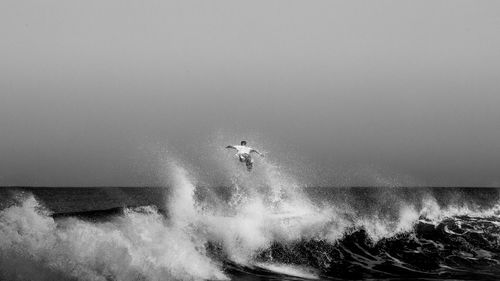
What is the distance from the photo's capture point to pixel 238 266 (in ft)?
57.2

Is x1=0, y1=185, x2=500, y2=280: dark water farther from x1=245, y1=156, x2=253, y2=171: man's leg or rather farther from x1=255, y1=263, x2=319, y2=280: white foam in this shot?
x1=245, y1=156, x2=253, y2=171: man's leg

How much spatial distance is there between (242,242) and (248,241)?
29 cm

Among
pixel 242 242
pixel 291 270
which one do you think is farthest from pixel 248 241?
pixel 291 270

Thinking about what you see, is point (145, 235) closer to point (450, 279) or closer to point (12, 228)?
point (12, 228)

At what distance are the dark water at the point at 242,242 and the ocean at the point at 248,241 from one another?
1.5 inches

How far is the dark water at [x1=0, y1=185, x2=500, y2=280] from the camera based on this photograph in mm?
14414

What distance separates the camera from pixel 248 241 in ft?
A: 63.3

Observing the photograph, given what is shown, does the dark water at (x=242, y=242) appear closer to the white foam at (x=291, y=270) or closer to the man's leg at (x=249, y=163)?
the white foam at (x=291, y=270)

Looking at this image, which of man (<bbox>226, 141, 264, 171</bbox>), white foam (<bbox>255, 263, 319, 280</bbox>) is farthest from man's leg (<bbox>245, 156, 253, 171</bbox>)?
white foam (<bbox>255, 263, 319, 280</bbox>)

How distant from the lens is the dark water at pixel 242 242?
1441 centimetres

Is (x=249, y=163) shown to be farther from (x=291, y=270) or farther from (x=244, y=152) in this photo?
(x=291, y=270)

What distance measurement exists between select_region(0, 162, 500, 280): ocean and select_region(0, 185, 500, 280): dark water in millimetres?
38

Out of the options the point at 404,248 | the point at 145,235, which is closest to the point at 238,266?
the point at 145,235

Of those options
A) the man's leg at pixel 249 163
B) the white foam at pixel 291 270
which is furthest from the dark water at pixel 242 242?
the man's leg at pixel 249 163
